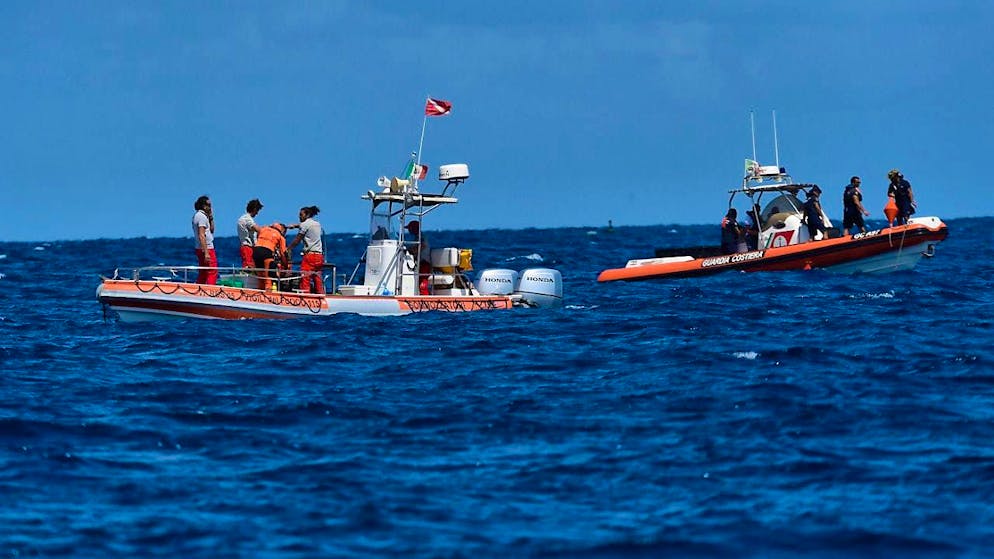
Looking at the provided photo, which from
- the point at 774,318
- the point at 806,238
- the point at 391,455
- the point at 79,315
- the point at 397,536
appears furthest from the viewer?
the point at 806,238

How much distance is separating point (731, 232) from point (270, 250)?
15.2m

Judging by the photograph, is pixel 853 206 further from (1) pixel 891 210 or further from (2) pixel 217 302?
(2) pixel 217 302

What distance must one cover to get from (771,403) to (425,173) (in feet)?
38.2

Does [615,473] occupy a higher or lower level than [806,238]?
lower

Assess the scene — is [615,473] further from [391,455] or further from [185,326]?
[185,326]

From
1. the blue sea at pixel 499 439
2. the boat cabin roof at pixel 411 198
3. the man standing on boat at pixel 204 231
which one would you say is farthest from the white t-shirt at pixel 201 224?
the boat cabin roof at pixel 411 198

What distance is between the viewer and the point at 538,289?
25984 mm

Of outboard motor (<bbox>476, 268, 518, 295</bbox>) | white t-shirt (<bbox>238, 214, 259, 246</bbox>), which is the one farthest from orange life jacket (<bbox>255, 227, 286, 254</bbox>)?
outboard motor (<bbox>476, 268, 518, 295</bbox>)

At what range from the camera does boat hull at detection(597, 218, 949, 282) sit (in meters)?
32.5

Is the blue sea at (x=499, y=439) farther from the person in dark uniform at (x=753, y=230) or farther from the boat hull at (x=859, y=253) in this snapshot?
the person in dark uniform at (x=753, y=230)

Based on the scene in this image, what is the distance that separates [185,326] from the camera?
22.3m

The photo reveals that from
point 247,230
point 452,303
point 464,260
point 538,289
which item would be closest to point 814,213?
point 538,289

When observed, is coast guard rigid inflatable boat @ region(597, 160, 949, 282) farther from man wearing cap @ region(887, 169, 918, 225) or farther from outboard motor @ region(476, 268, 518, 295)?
outboard motor @ region(476, 268, 518, 295)

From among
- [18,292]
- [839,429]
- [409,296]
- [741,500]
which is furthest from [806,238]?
[741,500]
